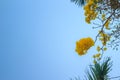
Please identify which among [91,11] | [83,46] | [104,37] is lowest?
[83,46]

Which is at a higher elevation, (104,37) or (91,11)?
(91,11)

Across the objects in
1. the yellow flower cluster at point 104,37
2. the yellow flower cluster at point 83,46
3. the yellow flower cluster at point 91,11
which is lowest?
the yellow flower cluster at point 83,46

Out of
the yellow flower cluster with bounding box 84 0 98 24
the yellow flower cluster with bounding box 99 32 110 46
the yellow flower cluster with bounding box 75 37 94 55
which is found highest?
the yellow flower cluster with bounding box 84 0 98 24

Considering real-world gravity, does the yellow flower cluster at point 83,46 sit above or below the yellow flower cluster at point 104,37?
below

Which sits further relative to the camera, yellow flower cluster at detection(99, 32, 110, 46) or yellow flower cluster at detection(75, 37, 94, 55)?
yellow flower cluster at detection(99, 32, 110, 46)

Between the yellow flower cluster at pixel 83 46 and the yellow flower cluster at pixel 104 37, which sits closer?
the yellow flower cluster at pixel 83 46

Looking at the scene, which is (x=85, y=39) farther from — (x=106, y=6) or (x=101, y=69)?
(x=101, y=69)

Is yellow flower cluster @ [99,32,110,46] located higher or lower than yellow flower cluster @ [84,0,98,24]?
lower

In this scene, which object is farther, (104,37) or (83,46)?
(104,37)

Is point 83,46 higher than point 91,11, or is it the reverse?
point 91,11

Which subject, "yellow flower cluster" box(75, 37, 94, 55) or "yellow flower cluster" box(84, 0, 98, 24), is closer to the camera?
"yellow flower cluster" box(75, 37, 94, 55)

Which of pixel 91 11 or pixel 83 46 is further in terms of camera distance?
pixel 91 11

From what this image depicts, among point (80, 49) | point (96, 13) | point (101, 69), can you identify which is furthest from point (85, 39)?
point (101, 69)

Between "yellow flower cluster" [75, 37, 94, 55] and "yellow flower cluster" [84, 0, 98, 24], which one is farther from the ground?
"yellow flower cluster" [84, 0, 98, 24]
